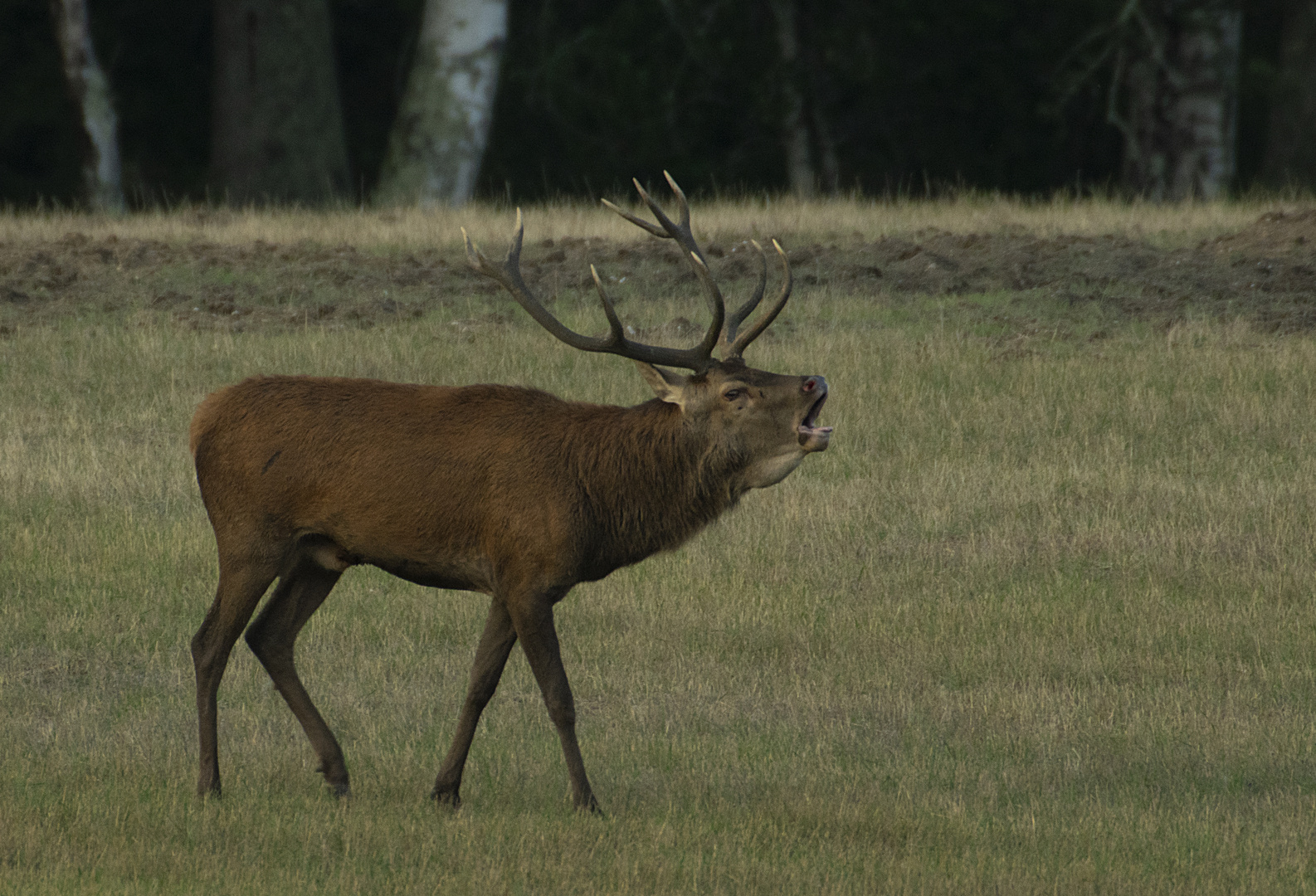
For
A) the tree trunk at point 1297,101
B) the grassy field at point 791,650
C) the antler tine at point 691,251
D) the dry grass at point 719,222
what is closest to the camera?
the grassy field at point 791,650

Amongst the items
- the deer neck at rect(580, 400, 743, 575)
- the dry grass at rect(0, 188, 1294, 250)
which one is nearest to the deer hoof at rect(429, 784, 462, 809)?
the deer neck at rect(580, 400, 743, 575)

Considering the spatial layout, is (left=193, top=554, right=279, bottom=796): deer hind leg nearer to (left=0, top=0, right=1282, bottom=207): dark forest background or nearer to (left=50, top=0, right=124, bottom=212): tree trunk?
(left=50, top=0, right=124, bottom=212): tree trunk

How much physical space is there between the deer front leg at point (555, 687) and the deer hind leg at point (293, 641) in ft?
2.86

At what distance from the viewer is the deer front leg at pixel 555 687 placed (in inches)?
260

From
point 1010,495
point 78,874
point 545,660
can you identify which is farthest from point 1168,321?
point 78,874

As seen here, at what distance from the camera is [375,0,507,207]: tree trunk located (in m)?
23.3

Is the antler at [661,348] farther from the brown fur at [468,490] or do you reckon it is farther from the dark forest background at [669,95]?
the dark forest background at [669,95]

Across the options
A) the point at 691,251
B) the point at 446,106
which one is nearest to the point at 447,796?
the point at 691,251

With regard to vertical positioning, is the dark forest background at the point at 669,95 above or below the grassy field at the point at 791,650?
above

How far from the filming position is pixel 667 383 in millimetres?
7062

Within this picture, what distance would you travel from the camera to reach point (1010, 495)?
1174 cm

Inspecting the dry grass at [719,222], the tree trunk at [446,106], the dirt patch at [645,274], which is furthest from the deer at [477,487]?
the tree trunk at [446,106]

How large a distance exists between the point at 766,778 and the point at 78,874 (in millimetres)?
2613

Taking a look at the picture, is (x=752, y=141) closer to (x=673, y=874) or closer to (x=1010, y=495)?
(x=1010, y=495)
